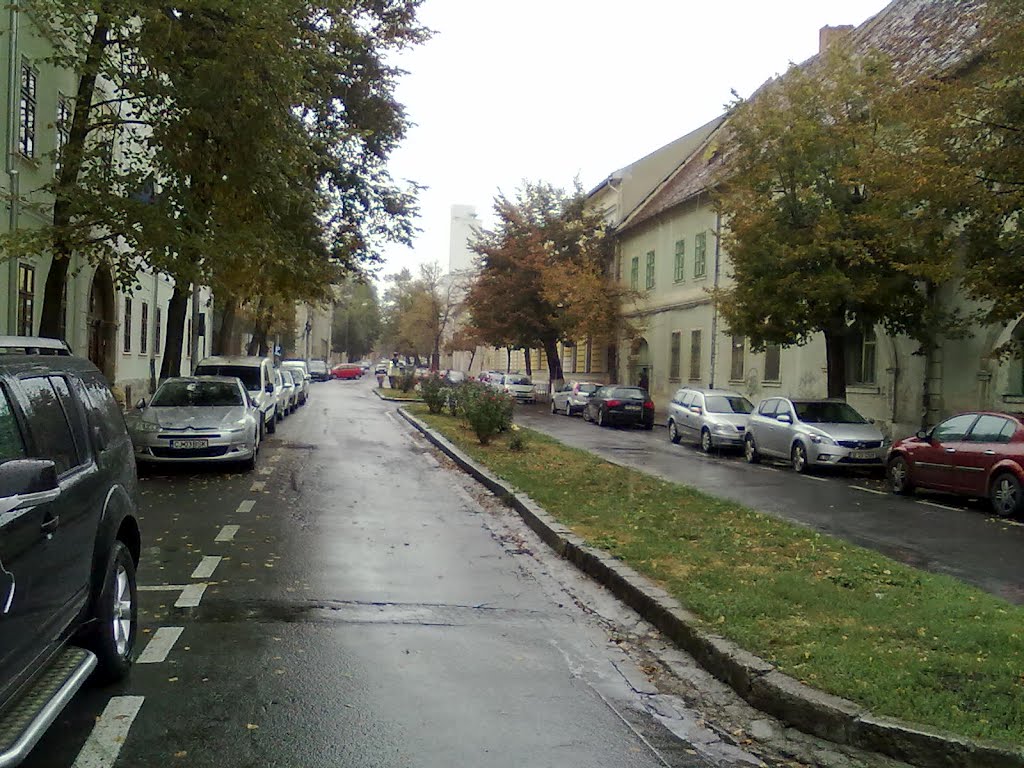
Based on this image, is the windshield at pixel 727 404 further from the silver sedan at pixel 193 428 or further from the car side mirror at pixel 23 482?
the car side mirror at pixel 23 482

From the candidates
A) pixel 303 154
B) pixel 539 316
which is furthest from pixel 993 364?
pixel 539 316

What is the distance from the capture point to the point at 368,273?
25.8 metres

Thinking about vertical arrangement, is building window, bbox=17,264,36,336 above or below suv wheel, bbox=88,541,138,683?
above

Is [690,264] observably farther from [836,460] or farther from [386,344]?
[386,344]

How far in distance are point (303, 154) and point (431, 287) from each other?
66024mm

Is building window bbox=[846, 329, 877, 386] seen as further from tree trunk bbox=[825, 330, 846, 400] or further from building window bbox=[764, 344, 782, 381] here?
building window bbox=[764, 344, 782, 381]

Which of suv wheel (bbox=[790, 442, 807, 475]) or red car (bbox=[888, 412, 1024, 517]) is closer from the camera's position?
red car (bbox=[888, 412, 1024, 517])

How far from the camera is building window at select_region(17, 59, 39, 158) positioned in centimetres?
1738

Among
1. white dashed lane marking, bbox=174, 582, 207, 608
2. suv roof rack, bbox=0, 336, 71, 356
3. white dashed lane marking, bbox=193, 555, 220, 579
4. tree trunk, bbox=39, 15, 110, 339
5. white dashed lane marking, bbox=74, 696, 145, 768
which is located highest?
tree trunk, bbox=39, 15, 110, 339

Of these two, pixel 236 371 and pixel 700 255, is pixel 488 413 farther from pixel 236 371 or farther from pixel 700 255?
pixel 700 255

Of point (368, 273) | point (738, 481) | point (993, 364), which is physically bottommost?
point (738, 481)

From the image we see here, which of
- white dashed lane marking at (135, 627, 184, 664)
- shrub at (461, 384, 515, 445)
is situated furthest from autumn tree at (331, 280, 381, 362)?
white dashed lane marking at (135, 627, 184, 664)

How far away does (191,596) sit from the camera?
6543mm

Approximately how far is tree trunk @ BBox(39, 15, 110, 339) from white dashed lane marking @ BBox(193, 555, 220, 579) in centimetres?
724
